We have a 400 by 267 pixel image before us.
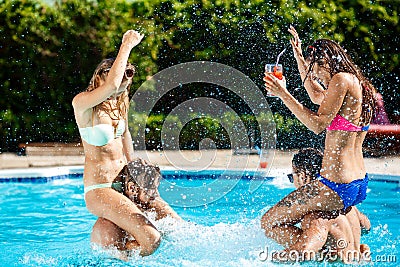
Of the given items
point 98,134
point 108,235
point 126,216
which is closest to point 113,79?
point 98,134

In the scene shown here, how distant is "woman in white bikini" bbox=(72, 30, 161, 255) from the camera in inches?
154

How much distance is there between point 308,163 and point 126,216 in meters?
1.22

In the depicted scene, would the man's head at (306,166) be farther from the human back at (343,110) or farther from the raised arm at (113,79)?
the raised arm at (113,79)

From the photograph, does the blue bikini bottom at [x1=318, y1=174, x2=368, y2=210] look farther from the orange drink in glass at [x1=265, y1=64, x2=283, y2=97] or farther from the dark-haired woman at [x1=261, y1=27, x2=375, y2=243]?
the orange drink in glass at [x1=265, y1=64, x2=283, y2=97]

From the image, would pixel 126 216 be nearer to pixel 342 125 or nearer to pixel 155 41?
pixel 342 125

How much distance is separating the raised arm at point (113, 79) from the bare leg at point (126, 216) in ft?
1.86

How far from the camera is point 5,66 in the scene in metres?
10.7

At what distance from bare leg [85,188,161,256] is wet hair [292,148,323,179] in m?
1.01

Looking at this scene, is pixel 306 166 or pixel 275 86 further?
pixel 306 166

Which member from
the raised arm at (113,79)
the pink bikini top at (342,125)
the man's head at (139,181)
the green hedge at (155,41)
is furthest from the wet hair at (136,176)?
the green hedge at (155,41)

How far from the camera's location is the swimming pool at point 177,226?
4.40 meters

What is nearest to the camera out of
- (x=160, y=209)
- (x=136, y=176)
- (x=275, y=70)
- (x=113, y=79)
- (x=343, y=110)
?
(x=113, y=79)

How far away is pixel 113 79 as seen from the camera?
3.71 m

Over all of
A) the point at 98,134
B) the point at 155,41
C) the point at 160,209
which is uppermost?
the point at 98,134
